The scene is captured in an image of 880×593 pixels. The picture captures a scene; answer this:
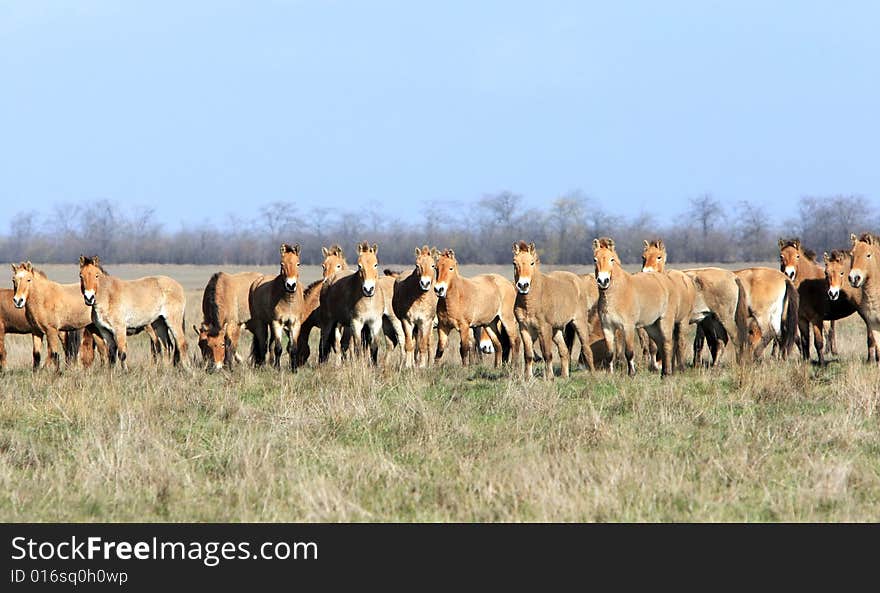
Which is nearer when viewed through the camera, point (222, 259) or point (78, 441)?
point (78, 441)

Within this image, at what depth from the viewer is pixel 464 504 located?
8.16m

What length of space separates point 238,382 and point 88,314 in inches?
196

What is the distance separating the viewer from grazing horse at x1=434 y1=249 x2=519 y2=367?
671 inches

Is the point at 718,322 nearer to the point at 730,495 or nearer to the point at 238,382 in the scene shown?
the point at 238,382

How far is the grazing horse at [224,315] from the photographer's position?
60.7 ft

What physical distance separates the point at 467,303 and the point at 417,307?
80 centimetres

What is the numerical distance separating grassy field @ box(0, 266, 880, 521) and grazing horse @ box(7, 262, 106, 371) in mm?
2794

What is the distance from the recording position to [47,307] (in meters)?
Answer: 17.6

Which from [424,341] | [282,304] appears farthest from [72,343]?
[424,341]

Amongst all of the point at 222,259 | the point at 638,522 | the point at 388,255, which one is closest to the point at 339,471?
the point at 638,522

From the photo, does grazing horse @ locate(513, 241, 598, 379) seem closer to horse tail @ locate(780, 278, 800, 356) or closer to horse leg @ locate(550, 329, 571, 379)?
horse leg @ locate(550, 329, 571, 379)

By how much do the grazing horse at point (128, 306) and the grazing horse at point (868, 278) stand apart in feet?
34.9

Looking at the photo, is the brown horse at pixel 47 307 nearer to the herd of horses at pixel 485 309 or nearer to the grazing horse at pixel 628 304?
the herd of horses at pixel 485 309

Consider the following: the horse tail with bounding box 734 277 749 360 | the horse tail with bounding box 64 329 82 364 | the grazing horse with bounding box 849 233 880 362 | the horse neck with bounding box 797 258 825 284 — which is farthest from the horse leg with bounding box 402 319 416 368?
the horse neck with bounding box 797 258 825 284
